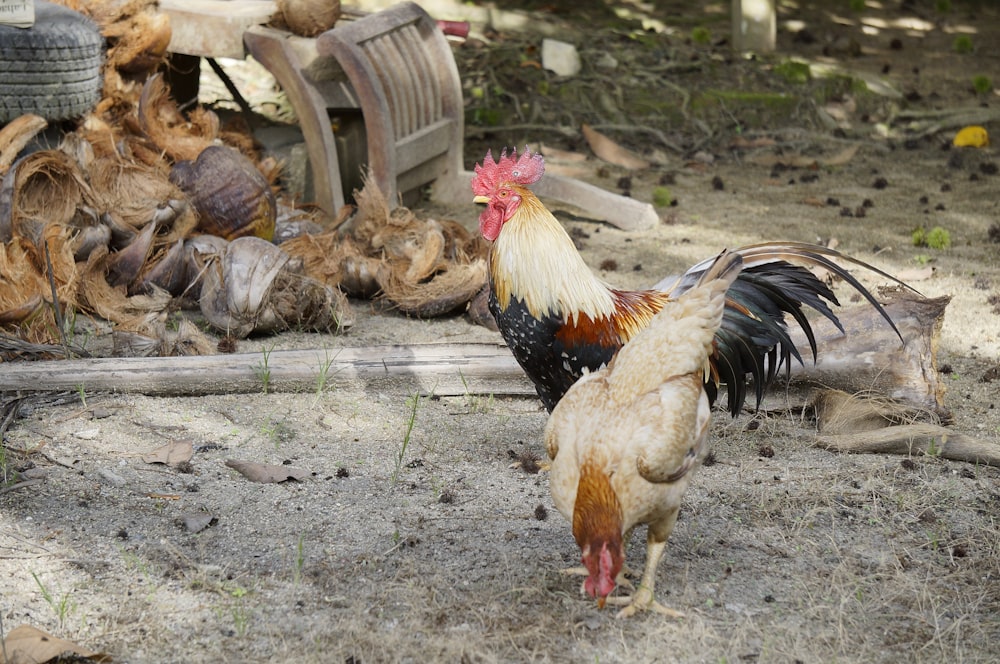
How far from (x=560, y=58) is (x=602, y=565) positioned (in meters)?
7.86

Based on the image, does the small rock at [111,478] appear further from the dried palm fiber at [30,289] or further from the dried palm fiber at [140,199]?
the dried palm fiber at [140,199]

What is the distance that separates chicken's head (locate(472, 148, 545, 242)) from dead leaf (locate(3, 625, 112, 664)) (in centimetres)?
201

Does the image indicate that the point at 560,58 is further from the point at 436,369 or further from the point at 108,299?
the point at 436,369

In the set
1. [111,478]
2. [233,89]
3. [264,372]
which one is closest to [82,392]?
[111,478]

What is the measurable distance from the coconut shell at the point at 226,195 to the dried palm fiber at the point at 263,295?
17.9 inches

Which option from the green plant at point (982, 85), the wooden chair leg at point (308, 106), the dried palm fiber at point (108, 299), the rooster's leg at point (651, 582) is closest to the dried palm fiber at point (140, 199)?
the dried palm fiber at point (108, 299)

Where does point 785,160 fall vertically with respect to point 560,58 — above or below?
below

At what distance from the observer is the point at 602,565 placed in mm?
2992

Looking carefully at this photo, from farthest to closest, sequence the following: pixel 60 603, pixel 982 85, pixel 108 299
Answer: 1. pixel 982 85
2. pixel 108 299
3. pixel 60 603

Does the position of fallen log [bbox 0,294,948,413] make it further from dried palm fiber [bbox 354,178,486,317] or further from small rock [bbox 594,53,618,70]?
small rock [bbox 594,53,618,70]

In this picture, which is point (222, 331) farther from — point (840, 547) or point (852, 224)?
point (852, 224)

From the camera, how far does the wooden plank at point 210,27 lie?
6.79 m

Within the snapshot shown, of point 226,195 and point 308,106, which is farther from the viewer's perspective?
point 308,106

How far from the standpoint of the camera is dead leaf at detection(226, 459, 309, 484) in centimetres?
410
